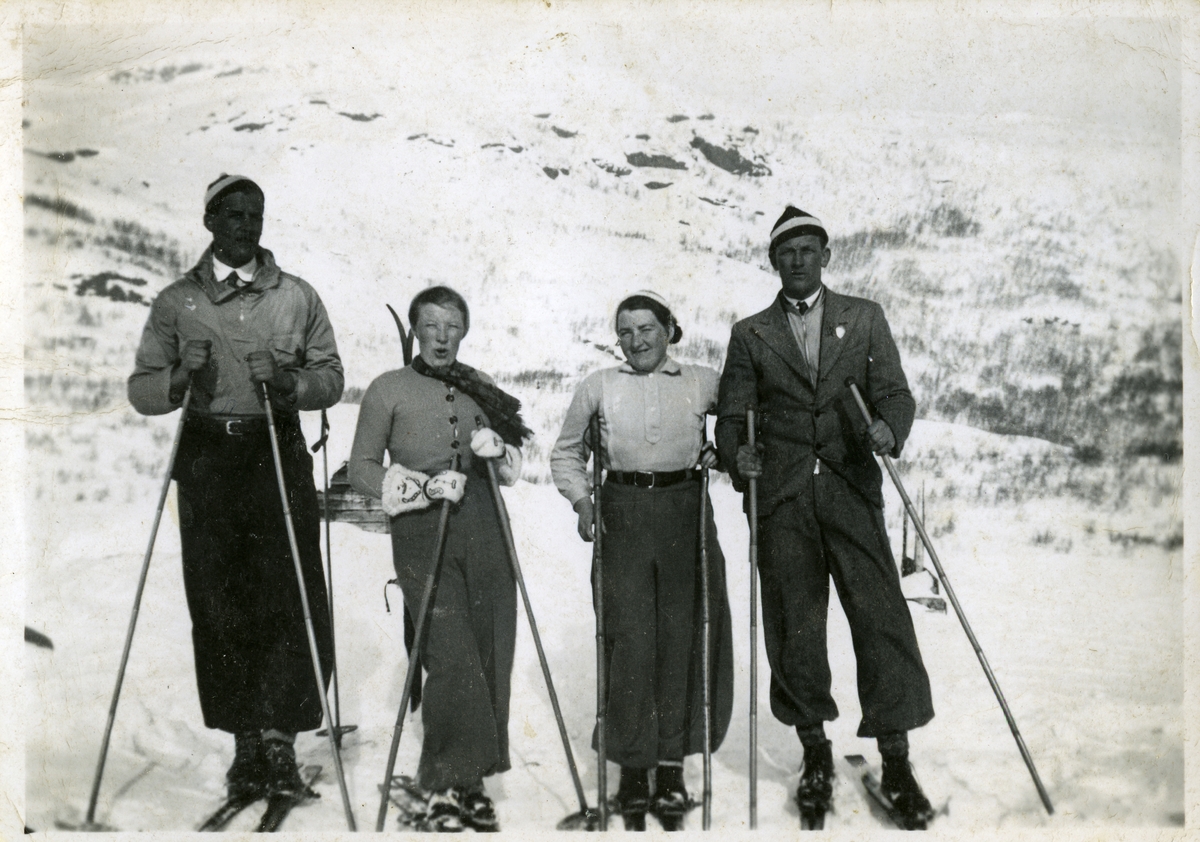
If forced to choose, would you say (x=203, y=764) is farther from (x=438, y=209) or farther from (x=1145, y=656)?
(x=1145, y=656)

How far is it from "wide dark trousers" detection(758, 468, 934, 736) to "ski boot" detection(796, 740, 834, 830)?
0.16m

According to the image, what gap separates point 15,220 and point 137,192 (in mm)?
536

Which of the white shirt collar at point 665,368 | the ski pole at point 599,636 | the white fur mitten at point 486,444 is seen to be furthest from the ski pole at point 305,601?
the white shirt collar at point 665,368

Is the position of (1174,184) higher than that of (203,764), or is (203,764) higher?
(1174,184)

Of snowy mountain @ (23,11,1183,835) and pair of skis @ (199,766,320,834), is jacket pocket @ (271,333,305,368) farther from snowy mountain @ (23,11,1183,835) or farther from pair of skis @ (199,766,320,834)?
pair of skis @ (199,766,320,834)

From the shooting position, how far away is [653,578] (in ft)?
14.2

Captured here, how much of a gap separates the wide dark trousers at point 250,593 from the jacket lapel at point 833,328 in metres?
2.18

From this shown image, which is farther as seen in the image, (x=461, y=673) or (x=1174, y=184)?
(x=1174, y=184)

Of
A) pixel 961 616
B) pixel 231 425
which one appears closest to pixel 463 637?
pixel 231 425

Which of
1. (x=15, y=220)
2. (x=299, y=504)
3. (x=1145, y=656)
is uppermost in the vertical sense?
(x=15, y=220)

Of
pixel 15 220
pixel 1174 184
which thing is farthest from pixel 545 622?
pixel 1174 184

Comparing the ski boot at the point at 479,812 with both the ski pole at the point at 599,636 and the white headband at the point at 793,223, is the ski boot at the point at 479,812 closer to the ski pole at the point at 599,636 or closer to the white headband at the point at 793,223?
the ski pole at the point at 599,636

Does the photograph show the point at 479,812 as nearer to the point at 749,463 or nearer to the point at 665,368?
the point at 749,463

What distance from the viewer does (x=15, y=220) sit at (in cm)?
464
